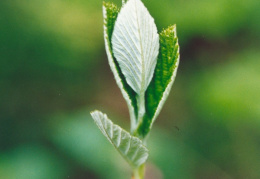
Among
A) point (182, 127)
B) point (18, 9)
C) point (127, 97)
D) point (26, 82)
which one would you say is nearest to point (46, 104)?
point (26, 82)

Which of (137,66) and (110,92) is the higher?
(137,66)

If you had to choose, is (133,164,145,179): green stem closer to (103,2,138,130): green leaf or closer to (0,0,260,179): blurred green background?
(103,2,138,130): green leaf

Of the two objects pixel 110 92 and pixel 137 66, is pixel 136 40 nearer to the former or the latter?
pixel 137 66

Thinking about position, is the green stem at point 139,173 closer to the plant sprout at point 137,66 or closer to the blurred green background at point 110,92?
the plant sprout at point 137,66

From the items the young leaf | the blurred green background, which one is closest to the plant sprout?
the young leaf

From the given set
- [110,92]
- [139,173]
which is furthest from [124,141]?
[110,92]

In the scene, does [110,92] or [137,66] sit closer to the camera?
[137,66]

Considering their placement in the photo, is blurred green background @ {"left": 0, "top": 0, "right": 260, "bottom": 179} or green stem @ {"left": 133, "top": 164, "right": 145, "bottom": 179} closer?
green stem @ {"left": 133, "top": 164, "right": 145, "bottom": 179}

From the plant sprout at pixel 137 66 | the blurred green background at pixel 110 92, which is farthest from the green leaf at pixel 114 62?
the blurred green background at pixel 110 92
